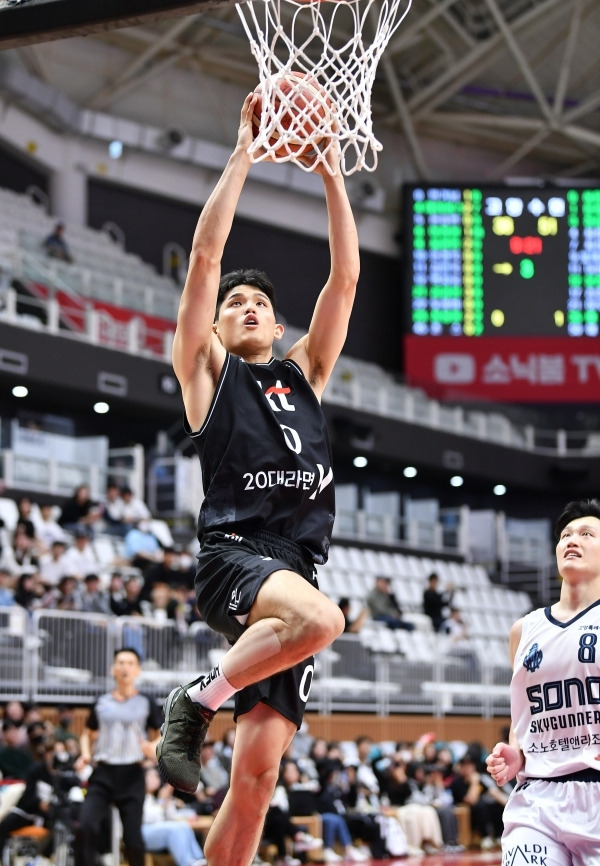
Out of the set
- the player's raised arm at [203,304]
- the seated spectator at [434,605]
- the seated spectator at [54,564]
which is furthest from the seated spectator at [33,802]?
the seated spectator at [434,605]

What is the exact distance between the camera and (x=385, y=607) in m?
18.6

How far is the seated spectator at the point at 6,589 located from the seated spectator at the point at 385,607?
6282mm

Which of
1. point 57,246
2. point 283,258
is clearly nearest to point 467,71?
A: point 283,258

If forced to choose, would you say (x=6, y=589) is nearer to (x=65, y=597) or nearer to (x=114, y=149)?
(x=65, y=597)

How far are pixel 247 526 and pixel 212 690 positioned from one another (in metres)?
0.55

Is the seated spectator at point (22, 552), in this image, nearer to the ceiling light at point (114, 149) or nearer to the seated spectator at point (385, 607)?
the seated spectator at point (385, 607)

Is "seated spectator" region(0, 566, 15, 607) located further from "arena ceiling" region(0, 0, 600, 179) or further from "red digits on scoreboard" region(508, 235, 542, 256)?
"arena ceiling" region(0, 0, 600, 179)

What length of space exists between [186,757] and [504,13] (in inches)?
904

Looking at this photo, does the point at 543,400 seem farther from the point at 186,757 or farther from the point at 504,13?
the point at 186,757

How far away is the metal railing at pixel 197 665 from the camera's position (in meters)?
12.8

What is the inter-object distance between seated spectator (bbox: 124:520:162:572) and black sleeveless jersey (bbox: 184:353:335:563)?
11.5 m

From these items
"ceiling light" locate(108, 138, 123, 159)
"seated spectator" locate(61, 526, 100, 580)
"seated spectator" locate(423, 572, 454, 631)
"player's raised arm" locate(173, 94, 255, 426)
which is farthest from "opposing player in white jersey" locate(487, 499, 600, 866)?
"ceiling light" locate(108, 138, 123, 159)

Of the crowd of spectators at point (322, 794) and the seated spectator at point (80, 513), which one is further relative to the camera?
the seated spectator at point (80, 513)

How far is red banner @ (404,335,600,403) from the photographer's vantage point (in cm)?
2295
